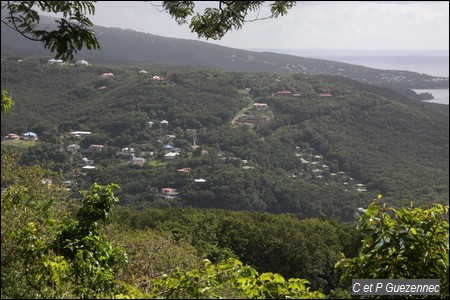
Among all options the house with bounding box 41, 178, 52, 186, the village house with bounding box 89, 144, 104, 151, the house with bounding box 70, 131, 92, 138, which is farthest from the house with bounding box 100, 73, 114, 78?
the house with bounding box 41, 178, 52, 186

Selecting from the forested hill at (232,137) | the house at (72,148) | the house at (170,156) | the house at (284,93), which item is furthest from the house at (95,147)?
the house at (284,93)

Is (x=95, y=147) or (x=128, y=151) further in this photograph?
(x=128, y=151)

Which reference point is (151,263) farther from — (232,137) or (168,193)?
(232,137)

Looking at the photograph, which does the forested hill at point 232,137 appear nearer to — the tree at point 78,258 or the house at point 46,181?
the house at point 46,181

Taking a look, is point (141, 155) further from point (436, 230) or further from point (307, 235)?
point (436, 230)

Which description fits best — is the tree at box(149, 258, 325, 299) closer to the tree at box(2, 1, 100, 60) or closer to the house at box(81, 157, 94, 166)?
the tree at box(2, 1, 100, 60)

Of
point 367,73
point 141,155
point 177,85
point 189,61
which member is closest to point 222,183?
point 141,155

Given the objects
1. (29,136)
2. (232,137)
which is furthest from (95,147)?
(232,137)

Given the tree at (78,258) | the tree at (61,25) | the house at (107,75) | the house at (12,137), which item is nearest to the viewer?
the tree at (61,25)
